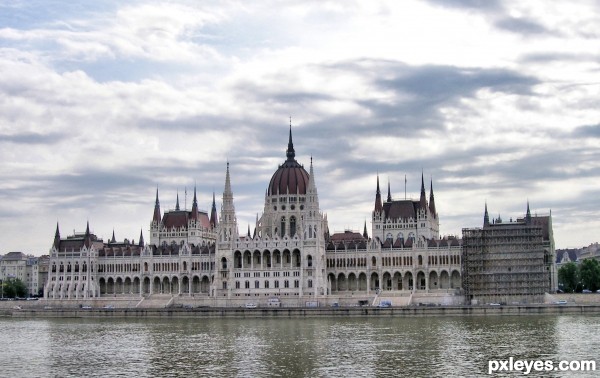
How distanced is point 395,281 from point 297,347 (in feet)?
236

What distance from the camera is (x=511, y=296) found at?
421ft

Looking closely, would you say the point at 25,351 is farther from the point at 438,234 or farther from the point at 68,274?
the point at 438,234

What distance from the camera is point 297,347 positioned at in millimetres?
75062

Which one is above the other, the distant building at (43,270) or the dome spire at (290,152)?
the dome spire at (290,152)

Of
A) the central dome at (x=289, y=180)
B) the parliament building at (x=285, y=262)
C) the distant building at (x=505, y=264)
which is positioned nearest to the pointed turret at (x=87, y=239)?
the parliament building at (x=285, y=262)

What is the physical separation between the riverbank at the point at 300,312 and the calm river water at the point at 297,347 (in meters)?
8.31

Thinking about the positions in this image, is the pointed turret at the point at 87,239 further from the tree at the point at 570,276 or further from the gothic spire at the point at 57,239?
the tree at the point at 570,276

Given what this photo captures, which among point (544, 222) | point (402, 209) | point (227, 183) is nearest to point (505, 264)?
point (544, 222)

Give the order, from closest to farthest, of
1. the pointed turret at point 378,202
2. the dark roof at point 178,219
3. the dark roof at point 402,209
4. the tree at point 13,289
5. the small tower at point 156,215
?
the dark roof at point 402,209 → the pointed turret at point 378,202 → the tree at point 13,289 → the dark roof at point 178,219 → the small tower at point 156,215

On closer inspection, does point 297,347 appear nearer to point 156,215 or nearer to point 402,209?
point 402,209

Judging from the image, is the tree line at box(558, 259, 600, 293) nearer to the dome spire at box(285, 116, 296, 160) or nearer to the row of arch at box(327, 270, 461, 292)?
the row of arch at box(327, 270, 461, 292)

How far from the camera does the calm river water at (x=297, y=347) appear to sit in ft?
202

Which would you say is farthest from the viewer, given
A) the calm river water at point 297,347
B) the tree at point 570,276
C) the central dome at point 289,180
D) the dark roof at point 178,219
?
the dark roof at point 178,219

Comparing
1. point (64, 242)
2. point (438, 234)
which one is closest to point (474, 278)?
point (438, 234)
